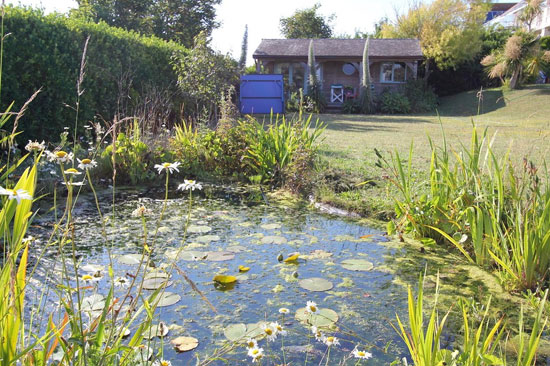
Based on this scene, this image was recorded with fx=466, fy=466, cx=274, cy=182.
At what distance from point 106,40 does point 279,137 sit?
4.48m

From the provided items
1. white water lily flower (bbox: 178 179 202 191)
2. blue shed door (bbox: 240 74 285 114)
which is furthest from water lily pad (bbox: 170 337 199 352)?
blue shed door (bbox: 240 74 285 114)

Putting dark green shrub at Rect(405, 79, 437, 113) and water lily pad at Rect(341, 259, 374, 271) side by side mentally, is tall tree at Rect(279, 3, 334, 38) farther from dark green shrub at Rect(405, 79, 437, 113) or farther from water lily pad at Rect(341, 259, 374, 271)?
water lily pad at Rect(341, 259, 374, 271)

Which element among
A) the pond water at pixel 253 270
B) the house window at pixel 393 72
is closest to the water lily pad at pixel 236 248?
the pond water at pixel 253 270

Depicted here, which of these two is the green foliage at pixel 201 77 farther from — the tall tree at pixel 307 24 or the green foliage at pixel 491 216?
the tall tree at pixel 307 24

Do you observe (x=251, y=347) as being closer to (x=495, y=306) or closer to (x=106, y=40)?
(x=495, y=306)

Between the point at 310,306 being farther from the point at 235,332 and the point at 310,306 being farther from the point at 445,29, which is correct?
the point at 445,29

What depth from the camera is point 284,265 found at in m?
3.20

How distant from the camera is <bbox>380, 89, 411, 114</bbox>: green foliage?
1962 cm

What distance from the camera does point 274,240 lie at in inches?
146

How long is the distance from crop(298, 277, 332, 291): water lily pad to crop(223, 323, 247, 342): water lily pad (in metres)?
0.63

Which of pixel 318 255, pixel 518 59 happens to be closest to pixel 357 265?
pixel 318 255

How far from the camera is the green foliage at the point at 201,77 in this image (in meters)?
10.5

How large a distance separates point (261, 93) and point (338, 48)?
8.49 meters

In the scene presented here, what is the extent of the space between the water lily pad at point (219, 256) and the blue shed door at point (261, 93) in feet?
41.1
